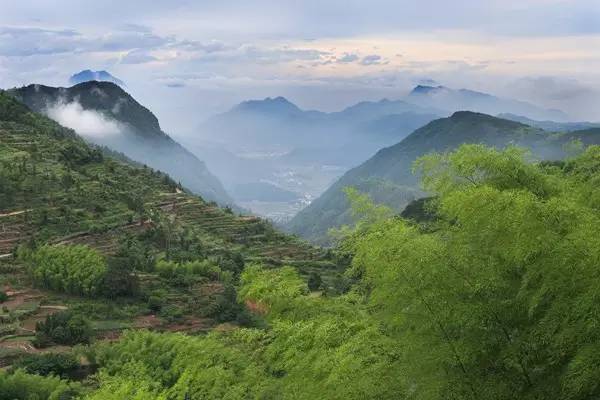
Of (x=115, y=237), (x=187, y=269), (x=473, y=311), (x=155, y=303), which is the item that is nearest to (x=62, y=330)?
(x=155, y=303)

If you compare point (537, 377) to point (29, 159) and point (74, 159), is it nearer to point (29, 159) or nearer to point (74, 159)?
point (29, 159)

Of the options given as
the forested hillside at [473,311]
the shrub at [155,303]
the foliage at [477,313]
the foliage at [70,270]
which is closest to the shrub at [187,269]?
the shrub at [155,303]

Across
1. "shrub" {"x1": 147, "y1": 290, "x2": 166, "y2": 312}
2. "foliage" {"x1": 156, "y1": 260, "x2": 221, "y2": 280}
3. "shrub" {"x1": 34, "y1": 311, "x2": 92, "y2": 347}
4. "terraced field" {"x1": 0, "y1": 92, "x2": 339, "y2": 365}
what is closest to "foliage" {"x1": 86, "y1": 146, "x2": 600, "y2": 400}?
"shrub" {"x1": 34, "y1": 311, "x2": 92, "y2": 347}

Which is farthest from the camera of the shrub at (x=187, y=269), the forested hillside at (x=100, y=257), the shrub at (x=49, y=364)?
the shrub at (x=187, y=269)

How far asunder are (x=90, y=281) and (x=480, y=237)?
31606 millimetres

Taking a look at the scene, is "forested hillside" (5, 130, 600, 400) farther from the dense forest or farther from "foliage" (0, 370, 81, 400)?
"foliage" (0, 370, 81, 400)

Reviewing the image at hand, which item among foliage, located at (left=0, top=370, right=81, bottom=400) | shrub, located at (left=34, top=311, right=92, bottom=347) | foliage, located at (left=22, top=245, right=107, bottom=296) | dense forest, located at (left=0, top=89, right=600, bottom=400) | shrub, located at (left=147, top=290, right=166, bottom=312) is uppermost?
dense forest, located at (left=0, top=89, right=600, bottom=400)

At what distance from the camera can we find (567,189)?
12.0 metres

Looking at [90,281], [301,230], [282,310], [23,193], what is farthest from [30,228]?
[301,230]

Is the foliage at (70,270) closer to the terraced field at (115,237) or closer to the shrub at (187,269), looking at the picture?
the terraced field at (115,237)

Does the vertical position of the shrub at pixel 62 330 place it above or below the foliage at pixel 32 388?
below

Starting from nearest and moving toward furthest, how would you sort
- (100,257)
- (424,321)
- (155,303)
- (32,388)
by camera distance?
(424,321)
(32,388)
(155,303)
(100,257)

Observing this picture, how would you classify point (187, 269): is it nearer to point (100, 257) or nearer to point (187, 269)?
point (187, 269)

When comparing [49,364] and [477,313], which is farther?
[49,364]
